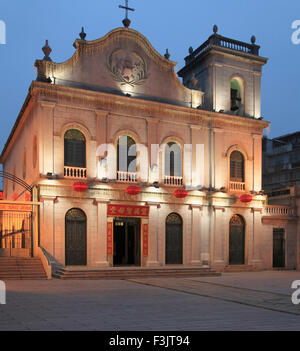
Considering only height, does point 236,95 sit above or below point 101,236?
above

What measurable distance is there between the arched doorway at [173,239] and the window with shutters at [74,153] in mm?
5715

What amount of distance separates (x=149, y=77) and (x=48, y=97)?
6232 millimetres

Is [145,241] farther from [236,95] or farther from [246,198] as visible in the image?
[236,95]

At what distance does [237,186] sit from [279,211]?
12.1ft

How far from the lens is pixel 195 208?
24234 millimetres

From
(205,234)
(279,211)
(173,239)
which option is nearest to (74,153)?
(173,239)

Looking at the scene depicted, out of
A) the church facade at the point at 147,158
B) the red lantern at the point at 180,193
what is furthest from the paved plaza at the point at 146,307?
the red lantern at the point at 180,193

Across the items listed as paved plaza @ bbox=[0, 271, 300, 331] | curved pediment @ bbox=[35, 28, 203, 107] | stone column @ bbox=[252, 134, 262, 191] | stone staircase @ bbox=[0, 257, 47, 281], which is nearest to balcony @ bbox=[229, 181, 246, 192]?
stone column @ bbox=[252, 134, 262, 191]

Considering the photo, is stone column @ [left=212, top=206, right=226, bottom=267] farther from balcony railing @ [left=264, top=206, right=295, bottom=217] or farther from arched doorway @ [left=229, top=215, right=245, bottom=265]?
balcony railing @ [left=264, top=206, right=295, bottom=217]

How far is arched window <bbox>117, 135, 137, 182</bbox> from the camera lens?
22.9 m

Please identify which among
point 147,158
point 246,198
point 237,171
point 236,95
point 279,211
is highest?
point 236,95

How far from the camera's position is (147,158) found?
23.3 metres

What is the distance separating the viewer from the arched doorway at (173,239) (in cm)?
2366
